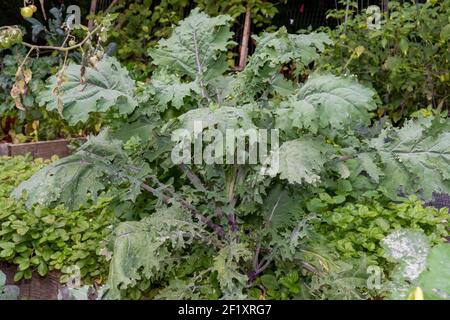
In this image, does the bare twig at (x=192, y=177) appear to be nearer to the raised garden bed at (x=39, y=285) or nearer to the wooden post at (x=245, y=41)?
the raised garden bed at (x=39, y=285)

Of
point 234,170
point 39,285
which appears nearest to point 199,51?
point 234,170

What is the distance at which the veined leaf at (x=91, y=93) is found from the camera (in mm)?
2281

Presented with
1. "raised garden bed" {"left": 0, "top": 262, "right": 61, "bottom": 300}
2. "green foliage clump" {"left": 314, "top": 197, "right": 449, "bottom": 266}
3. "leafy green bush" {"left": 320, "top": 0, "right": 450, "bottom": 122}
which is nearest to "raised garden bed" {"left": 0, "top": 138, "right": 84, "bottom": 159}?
"raised garden bed" {"left": 0, "top": 262, "right": 61, "bottom": 300}

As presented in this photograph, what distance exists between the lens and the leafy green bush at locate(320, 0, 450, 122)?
15.4 feet

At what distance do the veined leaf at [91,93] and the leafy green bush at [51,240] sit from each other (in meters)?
0.75

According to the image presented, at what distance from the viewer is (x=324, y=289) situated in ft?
7.37

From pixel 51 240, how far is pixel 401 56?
339cm

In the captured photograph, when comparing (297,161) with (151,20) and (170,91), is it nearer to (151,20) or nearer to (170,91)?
(170,91)

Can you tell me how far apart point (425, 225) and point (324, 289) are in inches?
37.5

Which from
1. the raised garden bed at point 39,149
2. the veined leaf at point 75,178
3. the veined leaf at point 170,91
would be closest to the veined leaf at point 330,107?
the veined leaf at point 170,91

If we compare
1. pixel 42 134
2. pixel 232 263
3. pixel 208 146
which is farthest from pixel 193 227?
pixel 42 134

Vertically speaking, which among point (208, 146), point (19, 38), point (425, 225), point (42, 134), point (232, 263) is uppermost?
point (19, 38)
